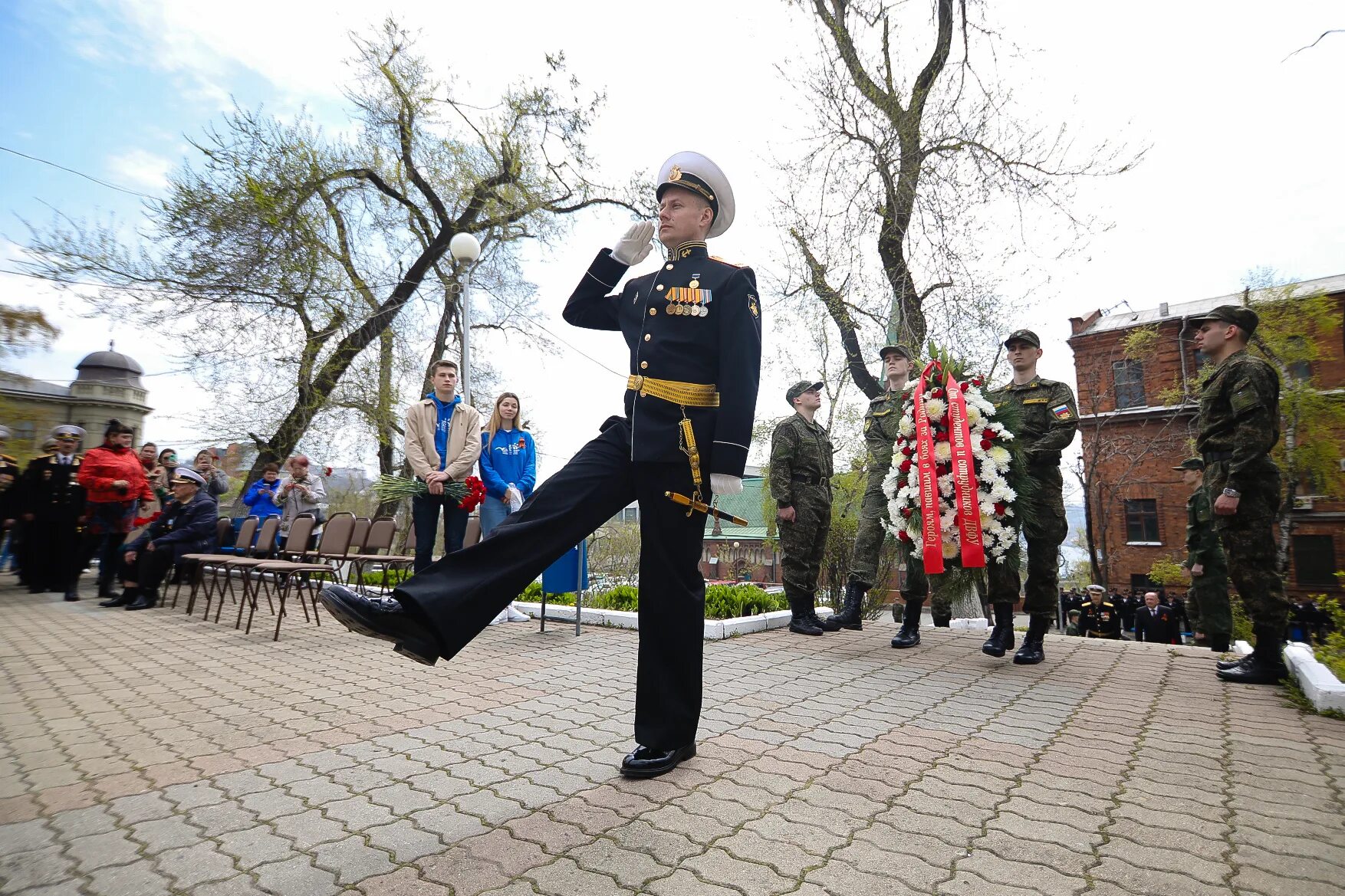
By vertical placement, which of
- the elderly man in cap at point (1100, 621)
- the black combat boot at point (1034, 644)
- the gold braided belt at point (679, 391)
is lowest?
the elderly man in cap at point (1100, 621)

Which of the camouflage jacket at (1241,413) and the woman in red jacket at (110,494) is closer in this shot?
the camouflage jacket at (1241,413)

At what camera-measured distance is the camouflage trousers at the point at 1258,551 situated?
4500 mm

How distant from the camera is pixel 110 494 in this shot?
9.34 m

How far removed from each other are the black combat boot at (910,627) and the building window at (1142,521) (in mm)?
31253

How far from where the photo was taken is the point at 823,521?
21.6 feet

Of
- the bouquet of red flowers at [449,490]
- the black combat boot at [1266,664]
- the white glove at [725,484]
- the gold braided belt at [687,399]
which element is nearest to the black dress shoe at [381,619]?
the gold braided belt at [687,399]

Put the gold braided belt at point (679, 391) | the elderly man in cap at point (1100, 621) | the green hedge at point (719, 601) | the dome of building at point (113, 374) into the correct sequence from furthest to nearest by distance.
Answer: the dome of building at point (113, 374) → the elderly man in cap at point (1100, 621) → the green hedge at point (719, 601) → the gold braided belt at point (679, 391)

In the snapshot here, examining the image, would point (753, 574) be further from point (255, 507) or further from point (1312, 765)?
point (1312, 765)

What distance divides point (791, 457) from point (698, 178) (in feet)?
12.4

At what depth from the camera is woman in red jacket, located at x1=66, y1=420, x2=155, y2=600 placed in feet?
30.5

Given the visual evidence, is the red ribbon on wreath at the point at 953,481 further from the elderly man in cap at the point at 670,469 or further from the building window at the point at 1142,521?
the building window at the point at 1142,521

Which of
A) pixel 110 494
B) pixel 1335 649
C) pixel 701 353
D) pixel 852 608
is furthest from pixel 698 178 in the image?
pixel 110 494

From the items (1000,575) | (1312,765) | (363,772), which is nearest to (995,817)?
(1312,765)

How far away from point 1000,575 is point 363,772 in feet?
14.5
